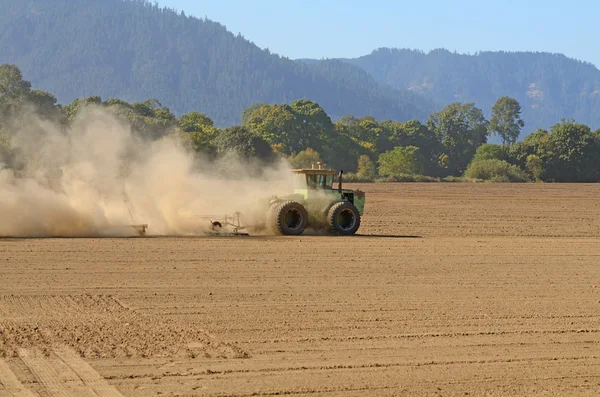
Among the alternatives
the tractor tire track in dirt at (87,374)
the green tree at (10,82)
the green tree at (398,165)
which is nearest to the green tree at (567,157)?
the green tree at (398,165)

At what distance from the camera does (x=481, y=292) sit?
1656 centimetres

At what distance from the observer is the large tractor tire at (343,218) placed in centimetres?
2584

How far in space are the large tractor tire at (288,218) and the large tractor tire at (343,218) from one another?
0.74 meters

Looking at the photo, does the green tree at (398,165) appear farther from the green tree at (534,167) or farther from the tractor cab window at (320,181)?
the tractor cab window at (320,181)

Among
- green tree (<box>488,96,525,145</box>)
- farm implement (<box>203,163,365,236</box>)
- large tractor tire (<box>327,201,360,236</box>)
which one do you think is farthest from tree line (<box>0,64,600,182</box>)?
green tree (<box>488,96,525,145</box>)

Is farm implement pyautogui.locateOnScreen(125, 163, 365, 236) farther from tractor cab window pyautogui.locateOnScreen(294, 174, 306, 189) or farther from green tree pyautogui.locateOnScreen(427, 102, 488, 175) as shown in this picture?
green tree pyautogui.locateOnScreen(427, 102, 488, 175)

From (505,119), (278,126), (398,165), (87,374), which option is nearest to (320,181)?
(87,374)

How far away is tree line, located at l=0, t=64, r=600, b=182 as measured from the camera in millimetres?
70312

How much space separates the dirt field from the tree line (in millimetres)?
33561

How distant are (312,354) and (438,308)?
3.83 metres

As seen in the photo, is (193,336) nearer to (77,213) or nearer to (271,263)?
(271,263)

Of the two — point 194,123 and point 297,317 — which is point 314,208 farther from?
point 194,123

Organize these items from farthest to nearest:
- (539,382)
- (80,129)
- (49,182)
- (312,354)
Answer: (80,129)
(49,182)
(312,354)
(539,382)

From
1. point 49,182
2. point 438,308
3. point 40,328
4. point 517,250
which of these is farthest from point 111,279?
point 517,250
